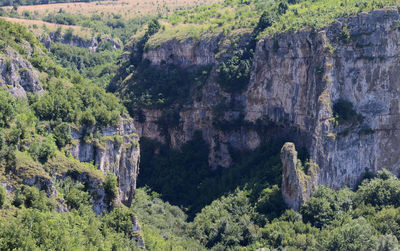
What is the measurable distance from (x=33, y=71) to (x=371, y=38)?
1507 inches

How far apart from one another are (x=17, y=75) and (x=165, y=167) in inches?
1253

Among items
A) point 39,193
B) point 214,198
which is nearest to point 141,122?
point 214,198

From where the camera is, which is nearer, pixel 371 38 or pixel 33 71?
pixel 33 71

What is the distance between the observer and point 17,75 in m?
62.5

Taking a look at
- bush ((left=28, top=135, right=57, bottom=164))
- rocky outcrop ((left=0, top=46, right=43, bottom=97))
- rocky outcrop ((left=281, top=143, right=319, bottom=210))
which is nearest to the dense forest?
bush ((left=28, top=135, right=57, bottom=164))

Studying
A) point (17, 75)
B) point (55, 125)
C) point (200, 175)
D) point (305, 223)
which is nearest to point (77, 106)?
point (55, 125)

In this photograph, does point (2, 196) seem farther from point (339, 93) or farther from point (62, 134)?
point (339, 93)

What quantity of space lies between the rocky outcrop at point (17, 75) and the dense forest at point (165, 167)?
20cm

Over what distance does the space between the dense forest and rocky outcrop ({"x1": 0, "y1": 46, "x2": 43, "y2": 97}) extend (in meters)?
0.20

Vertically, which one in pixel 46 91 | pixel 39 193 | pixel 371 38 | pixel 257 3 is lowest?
pixel 39 193

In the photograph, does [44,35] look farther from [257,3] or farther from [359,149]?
[359,149]

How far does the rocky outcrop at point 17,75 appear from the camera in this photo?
60.5 metres

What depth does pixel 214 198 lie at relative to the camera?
7875 cm

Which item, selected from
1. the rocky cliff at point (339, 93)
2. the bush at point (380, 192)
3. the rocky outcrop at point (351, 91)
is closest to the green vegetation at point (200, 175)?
the rocky cliff at point (339, 93)
